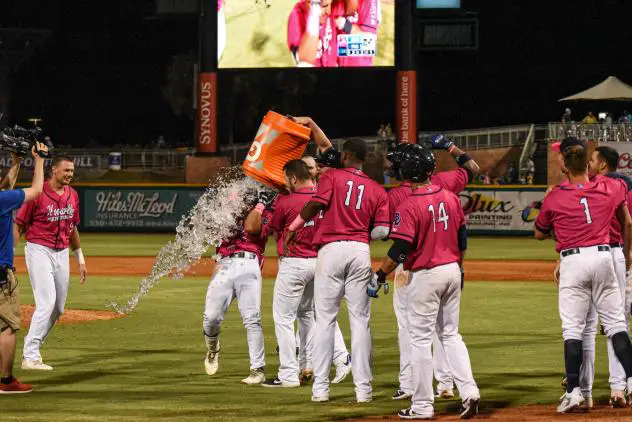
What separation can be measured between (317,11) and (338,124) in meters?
37.8

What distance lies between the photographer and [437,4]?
40.9m

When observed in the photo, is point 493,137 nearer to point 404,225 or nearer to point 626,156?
point 626,156

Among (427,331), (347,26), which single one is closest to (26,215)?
(427,331)

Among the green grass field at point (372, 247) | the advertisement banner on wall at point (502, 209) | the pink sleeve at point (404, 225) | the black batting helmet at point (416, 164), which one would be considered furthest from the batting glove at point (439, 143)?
the advertisement banner on wall at point (502, 209)

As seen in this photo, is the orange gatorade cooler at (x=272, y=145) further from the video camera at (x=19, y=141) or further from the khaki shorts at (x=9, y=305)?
→ the khaki shorts at (x=9, y=305)

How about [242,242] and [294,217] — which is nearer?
[294,217]

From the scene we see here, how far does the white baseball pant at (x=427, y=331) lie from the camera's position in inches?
339

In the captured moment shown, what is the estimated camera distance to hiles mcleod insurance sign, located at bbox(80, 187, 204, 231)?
118 feet

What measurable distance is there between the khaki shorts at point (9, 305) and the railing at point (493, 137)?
39959 mm

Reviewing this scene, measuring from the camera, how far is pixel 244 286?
1061cm

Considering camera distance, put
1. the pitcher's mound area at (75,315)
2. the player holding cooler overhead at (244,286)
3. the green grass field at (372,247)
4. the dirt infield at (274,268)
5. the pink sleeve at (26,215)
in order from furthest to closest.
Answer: the green grass field at (372,247) < the dirt infield at (274,268) < the pitcher's mound area at (75,315) < the pink sleeve at (26,215) < the player holding cooler overhead at (244,286)

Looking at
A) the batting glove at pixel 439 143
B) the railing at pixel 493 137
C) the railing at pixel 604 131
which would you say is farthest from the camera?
the railing at pixel 493 137

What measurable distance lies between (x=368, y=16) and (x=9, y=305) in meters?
31.2

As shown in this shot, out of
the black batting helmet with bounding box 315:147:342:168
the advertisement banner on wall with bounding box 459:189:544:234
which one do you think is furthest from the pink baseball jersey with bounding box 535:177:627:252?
the advertisement banner on wall with bounding box 459:189:544:234
